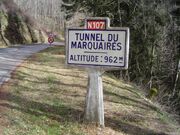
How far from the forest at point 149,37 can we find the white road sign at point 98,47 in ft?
44.8

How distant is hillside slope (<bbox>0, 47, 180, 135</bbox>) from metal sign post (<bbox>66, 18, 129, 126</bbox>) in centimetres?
50

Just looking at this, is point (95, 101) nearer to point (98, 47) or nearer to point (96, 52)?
point (96, 52)

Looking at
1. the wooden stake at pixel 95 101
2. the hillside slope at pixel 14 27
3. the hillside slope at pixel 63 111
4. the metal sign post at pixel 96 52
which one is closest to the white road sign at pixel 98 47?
the metal sign post at pixel 96 52

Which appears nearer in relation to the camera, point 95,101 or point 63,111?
point 95,101

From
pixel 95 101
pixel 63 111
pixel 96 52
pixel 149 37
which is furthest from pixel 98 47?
pixel 149 37

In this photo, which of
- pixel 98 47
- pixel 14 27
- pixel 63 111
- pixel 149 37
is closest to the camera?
pixel 98 47

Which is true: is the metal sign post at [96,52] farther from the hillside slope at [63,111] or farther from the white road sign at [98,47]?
the hillside slope at [63,111]

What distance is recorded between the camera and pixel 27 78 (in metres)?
13.8

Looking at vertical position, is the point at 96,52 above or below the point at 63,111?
above

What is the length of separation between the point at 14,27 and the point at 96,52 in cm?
3794

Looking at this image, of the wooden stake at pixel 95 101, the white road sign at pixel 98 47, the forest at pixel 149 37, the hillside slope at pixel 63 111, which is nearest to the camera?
the hillside slope at pixel 63 111

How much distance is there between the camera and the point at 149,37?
26.8 m

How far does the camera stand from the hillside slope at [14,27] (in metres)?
42.7

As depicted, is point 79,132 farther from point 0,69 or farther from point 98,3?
point 98,3
